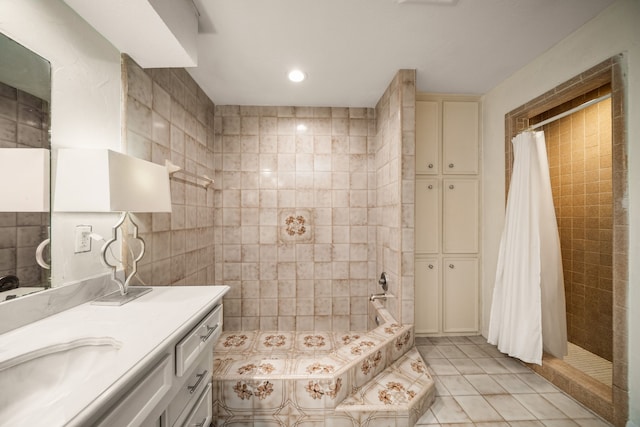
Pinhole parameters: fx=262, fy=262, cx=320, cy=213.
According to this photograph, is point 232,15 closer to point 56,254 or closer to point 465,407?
point 56,254

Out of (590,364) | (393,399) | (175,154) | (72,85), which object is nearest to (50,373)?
(72,85)

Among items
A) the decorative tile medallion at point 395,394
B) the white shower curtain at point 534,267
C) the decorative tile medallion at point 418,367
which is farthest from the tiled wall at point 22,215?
the white shower curtain at point 534,267

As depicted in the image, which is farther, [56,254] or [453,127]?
[453,127]

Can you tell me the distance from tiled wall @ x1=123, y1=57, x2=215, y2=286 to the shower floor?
9.55ft

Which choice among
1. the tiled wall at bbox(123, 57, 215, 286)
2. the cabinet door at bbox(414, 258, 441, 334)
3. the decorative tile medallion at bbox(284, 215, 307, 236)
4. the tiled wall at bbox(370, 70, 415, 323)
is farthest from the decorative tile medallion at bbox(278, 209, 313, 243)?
the cabinet door at bbox(414, 258, 441, 334)

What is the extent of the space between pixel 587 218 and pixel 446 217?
3.64 ft

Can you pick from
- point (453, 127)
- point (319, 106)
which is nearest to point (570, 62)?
point (453, 127)

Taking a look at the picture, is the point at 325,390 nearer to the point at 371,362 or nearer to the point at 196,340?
the point at 371,362

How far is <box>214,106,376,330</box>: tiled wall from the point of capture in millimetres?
2711

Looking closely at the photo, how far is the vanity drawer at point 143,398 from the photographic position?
620 mm

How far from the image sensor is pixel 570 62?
1.65 meters

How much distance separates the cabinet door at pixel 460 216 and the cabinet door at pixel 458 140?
0.43 ft

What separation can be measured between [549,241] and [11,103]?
2902 millimetres

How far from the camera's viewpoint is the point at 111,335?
32.5 inches
